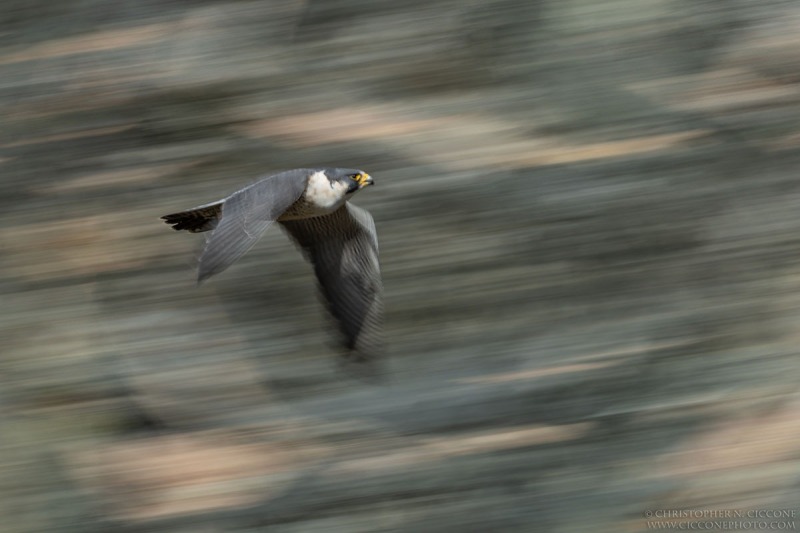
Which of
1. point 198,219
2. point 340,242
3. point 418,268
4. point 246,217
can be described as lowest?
point 418,268

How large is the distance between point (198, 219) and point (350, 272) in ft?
1.93

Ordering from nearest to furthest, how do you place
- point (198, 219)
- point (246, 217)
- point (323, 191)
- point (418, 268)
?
point (246, 217), point (323, 191), point (198, 219), point (418, 268)

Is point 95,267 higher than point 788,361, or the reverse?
point 95,267

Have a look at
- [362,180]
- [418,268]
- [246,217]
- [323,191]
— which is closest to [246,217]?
[246,217]

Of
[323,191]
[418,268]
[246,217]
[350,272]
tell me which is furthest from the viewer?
[418,268]

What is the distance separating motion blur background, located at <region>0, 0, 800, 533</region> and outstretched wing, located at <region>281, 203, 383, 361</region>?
0.53 m

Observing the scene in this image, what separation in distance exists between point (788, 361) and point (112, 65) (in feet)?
11.4

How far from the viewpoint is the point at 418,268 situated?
5.40m

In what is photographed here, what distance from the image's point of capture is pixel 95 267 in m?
5.56

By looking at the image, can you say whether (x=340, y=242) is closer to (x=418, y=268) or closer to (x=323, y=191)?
(x=323, y=191)

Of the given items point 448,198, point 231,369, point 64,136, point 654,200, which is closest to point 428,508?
point 231,369

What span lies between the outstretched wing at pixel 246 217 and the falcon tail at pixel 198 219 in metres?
0.09

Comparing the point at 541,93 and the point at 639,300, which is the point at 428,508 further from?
the point at 541,93

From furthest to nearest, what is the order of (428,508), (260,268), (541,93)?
1. (541,93)
2. (260,268)
3. (428,508)
